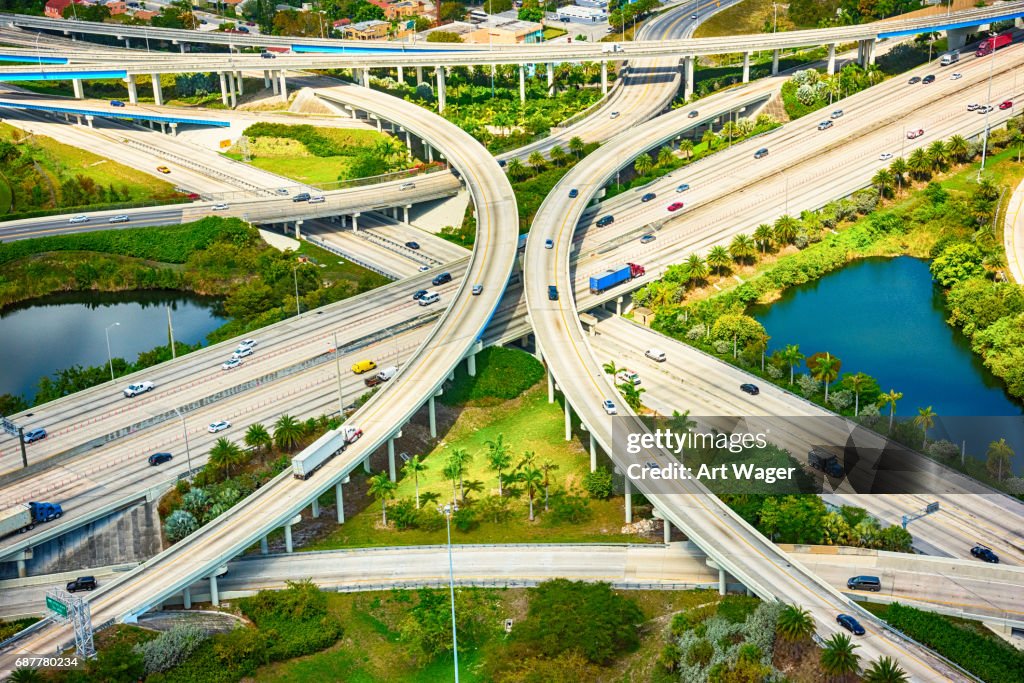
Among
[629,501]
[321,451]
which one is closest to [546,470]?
[629,501]

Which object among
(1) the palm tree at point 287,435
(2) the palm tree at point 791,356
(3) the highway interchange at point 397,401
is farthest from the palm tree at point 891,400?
(1) the palm tree at point 287,435

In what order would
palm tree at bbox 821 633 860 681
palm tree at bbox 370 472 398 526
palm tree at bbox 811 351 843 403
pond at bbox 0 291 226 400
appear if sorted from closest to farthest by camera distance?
1. palm tree at bbox 821 633 860 681
2. palm tree at bbox 370 472 398 526
3. palm tree at bbox 811 351 843 403
4. pond at bbox 0 291 226 400

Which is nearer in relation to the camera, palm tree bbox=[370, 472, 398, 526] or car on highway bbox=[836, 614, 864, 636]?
car on highway bbox=[836, 614, 864, 636]

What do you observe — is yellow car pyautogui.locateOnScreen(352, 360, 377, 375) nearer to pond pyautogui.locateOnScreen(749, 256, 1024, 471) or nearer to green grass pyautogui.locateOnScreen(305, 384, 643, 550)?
green grass pyautogui.locateOnScreen(305, 384, 643, 550)

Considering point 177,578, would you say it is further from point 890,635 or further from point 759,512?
point 890,635

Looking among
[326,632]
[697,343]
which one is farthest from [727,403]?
[326,632]

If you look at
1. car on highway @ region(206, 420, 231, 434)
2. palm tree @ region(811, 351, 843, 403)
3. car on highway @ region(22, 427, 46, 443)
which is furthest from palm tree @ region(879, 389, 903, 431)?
car on highway @ region(22, 427, 46, 443)

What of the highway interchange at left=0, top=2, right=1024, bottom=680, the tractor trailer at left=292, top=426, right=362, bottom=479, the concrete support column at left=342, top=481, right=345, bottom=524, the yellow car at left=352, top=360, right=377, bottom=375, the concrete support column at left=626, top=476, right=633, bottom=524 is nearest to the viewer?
the highway interchange at left=0, top=2, right=1024, bottom=680
